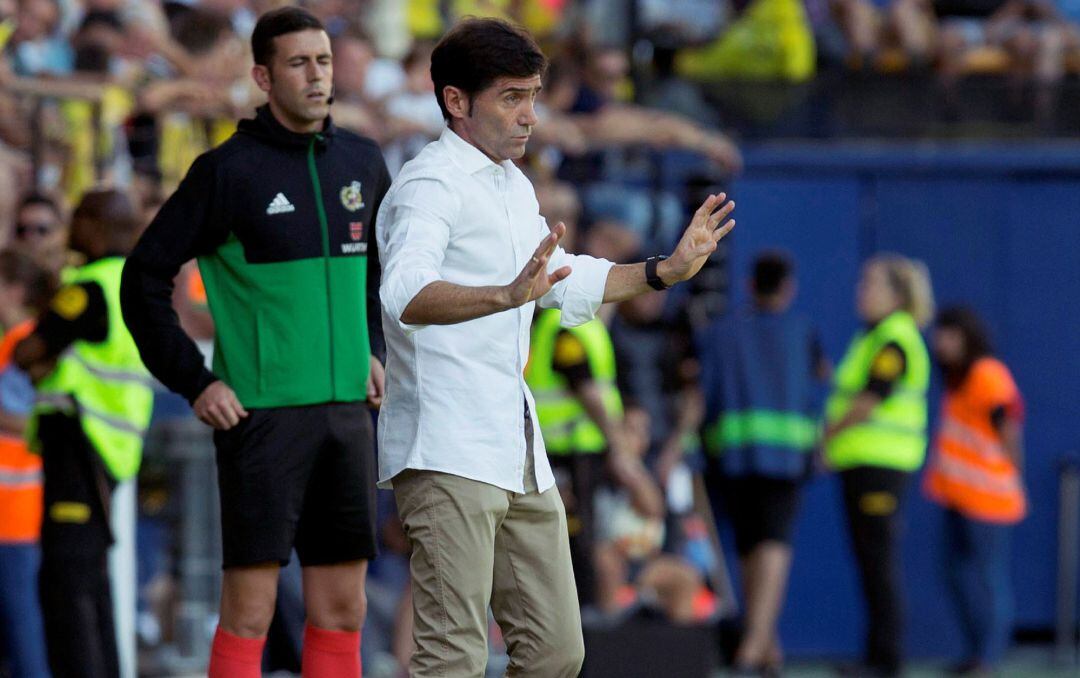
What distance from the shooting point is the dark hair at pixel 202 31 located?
8609mm

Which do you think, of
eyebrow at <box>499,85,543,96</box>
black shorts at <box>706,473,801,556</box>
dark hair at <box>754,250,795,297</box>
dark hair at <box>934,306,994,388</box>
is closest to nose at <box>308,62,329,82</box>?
eyebrow at <box>499,85,543,96</box>

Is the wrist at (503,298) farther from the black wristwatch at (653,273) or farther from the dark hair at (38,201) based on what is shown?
the dark hair at (38,201)

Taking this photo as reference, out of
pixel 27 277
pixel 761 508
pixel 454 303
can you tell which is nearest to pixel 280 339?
pixel 454 303

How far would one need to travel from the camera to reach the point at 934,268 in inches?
476

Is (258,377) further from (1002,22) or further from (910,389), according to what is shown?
(1002,22)

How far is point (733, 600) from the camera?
11375mm

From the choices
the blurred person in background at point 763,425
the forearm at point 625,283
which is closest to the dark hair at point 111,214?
the forearm at point 625,283

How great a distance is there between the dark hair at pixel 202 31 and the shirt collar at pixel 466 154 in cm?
443

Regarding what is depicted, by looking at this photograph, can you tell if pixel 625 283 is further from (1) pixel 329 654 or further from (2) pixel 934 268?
(2) pixel 934 268

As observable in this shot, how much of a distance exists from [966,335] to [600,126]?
2475 millimetres

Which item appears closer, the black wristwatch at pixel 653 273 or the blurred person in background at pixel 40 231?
the black wristwatch at pixel 653 273

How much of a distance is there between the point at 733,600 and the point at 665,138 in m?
2.87

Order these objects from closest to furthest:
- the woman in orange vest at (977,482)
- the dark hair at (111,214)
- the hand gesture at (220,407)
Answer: the hand gesture at (220,407) → the dark hair at (111,214) → the woman in orange vest at (977,482)

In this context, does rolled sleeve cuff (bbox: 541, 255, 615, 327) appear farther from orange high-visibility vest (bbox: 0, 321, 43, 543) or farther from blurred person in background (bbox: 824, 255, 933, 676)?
blurred person in background (bbox: 824, 255, 933, 676)
